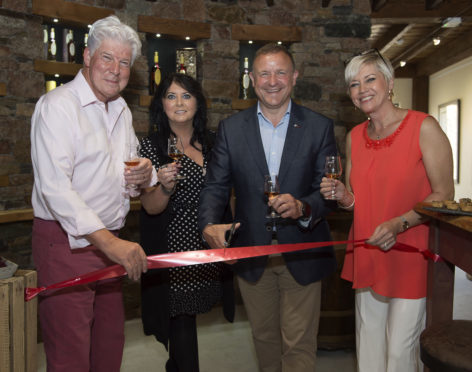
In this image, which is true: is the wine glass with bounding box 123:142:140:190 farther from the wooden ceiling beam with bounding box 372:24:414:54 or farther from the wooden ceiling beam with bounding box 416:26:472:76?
the wooden ceiling beam with bounding box 416:26:472:76

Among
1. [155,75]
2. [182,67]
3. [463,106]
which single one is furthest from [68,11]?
[463,106]

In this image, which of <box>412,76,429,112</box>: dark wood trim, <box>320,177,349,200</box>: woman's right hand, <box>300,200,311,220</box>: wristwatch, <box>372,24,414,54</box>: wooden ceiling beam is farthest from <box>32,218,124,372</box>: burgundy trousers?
<box>412,76,429,112</box>: dark wood trim

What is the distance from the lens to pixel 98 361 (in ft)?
7.15

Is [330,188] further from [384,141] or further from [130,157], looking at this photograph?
[130,157]

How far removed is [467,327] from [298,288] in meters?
0.79

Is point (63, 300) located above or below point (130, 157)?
below

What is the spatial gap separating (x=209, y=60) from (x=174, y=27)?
554 mm

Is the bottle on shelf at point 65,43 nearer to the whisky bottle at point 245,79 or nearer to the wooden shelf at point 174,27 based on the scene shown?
the wooden shelf at point 174,27

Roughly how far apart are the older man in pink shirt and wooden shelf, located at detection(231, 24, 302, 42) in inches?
142

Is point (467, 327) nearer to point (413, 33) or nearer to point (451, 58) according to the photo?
point (413, 33)

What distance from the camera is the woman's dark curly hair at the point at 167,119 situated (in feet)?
8.93

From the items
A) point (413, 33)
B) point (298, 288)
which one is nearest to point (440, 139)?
point (298, 288)

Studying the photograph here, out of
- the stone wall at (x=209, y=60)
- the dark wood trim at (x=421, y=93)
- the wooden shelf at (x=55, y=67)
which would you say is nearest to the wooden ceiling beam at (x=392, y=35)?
the stone wall at (x=209, y=60)

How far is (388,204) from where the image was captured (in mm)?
2197
